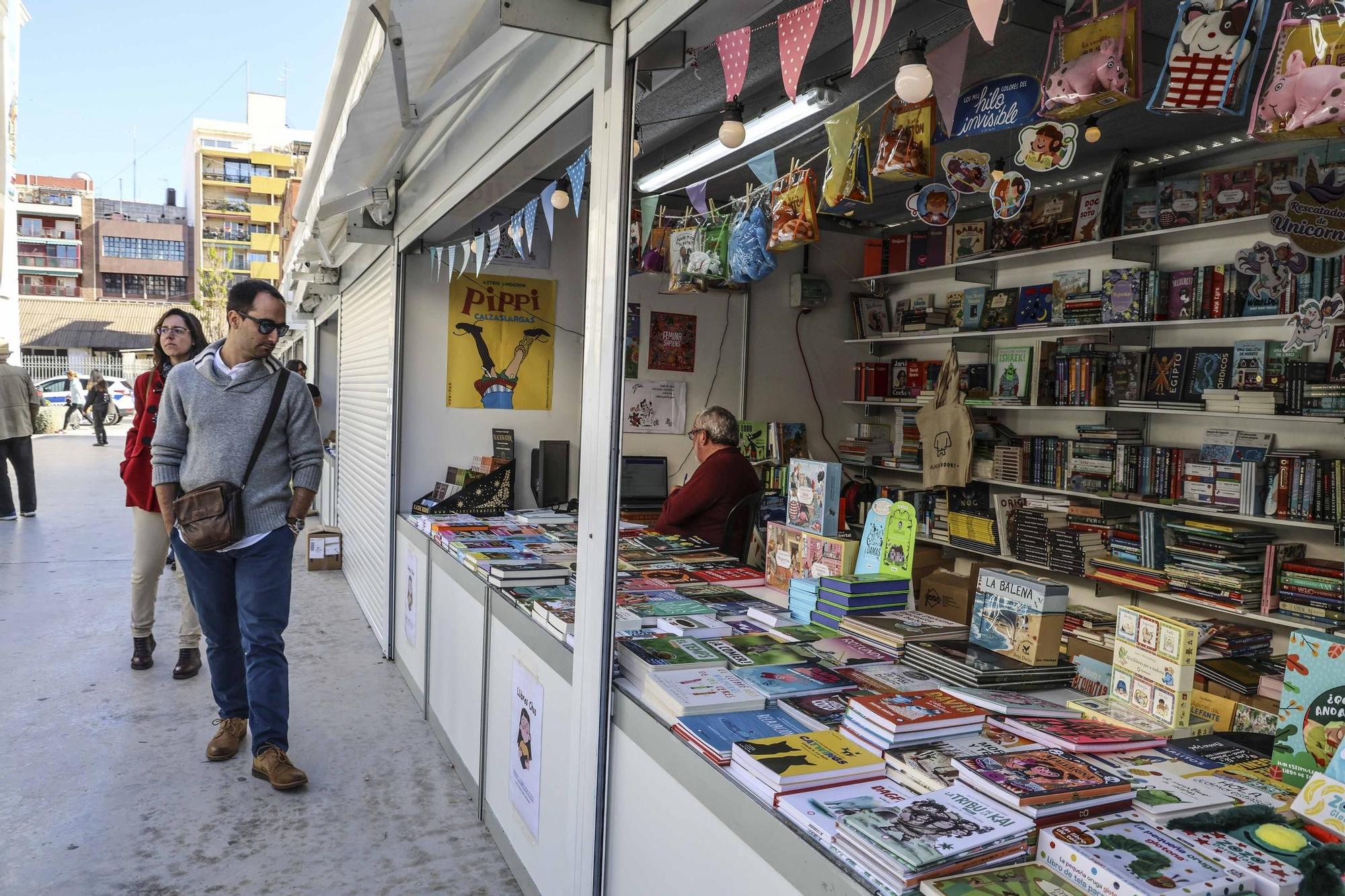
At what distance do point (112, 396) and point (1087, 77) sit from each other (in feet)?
98.5

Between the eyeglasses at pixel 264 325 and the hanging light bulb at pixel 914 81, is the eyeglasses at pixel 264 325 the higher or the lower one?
the lower one

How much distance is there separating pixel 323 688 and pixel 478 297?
7.23 feet

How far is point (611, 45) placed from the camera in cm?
209

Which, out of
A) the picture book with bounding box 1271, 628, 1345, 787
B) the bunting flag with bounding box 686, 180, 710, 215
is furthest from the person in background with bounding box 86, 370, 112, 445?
the picture book with bounding box 1271, 628, 1345, 787

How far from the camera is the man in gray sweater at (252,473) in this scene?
10.6ft

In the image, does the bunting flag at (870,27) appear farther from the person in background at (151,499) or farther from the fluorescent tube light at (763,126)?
the person in background at (151,499)

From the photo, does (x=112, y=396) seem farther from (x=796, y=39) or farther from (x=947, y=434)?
(x=796, y=39)

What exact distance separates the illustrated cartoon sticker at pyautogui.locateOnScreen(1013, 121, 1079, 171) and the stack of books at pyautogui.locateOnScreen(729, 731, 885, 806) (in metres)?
1.83

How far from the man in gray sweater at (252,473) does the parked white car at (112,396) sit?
24.2m

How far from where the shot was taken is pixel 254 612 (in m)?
3.25

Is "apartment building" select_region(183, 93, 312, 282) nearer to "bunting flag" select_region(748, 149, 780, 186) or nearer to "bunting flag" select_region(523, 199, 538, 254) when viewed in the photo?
"bunting flag" select_region(523, 199, 538, 254)

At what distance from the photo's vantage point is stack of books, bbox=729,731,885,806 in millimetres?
1414

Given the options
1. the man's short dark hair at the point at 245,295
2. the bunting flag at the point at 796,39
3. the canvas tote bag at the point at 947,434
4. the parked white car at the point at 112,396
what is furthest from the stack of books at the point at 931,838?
the parked white car at the point at 112,396

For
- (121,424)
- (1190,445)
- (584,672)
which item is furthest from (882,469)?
(121,424)
